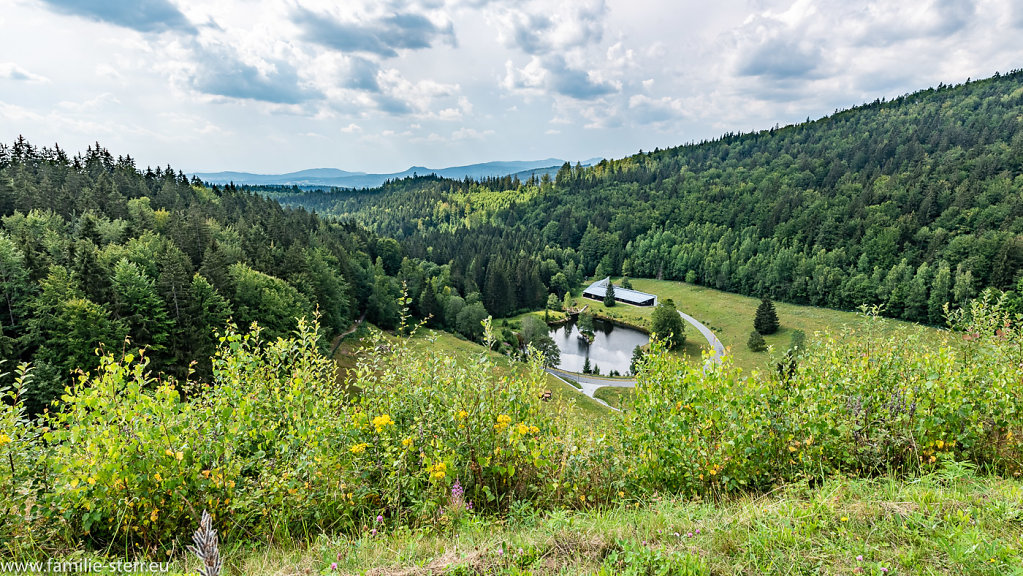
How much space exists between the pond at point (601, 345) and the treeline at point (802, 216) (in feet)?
52.3

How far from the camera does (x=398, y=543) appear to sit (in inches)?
171

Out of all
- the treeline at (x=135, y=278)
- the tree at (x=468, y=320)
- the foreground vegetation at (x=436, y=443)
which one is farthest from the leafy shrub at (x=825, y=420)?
the tree at (x=468, y=320)

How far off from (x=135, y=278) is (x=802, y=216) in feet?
423

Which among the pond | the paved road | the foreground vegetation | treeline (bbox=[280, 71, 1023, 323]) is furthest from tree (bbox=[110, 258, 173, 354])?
treeline (bbox=[280, 71, 1023, 323])

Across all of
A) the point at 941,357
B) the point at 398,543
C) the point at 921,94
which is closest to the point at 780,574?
the point at 398,543

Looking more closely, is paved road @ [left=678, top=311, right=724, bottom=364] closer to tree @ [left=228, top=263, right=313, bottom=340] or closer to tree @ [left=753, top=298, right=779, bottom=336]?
tree @ [left=753, top=298, right=779, bottom=336]

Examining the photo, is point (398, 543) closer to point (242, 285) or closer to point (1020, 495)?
point (1020, 495)

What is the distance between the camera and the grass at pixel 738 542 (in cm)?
352

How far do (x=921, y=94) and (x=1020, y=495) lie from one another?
27905cm

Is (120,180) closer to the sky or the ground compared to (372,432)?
closer to the sky

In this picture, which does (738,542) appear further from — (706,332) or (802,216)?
(802,216)

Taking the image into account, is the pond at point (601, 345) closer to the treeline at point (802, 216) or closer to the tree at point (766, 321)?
the treeline at point (802, 216)

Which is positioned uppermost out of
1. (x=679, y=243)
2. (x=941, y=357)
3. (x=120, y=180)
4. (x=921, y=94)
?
(x=921, y=94)

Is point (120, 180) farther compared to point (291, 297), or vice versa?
point (120, 180)
